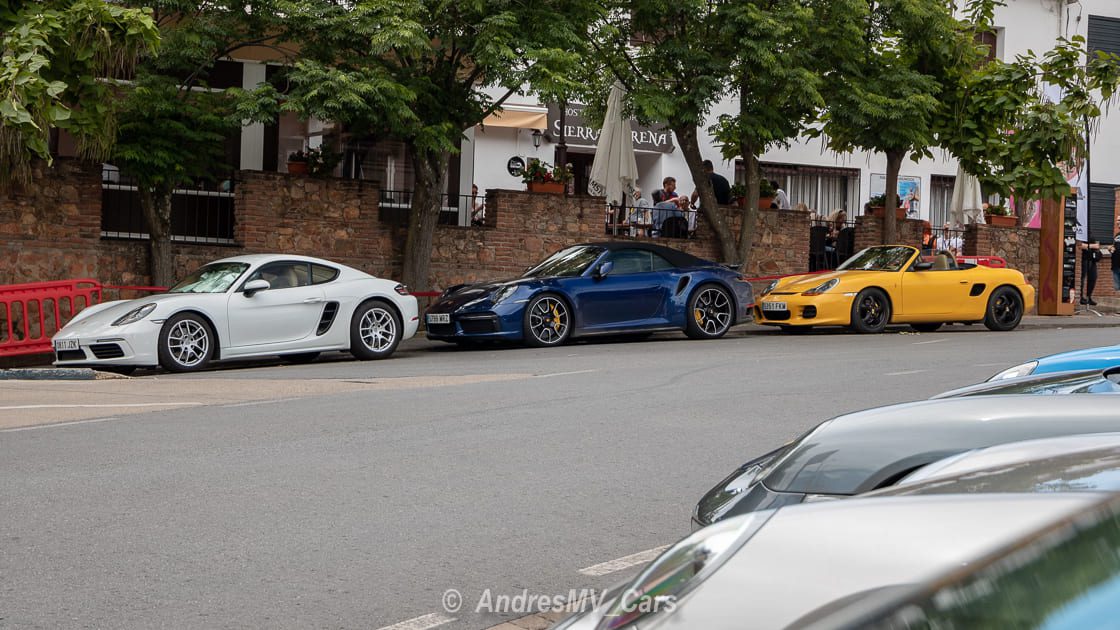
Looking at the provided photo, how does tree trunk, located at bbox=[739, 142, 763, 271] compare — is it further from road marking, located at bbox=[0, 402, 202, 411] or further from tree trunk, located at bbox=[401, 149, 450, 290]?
road marking, located at bbox=[0, 402, 202, 411]

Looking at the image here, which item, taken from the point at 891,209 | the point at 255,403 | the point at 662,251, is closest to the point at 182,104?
the point at 662,251

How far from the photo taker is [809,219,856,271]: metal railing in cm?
2592

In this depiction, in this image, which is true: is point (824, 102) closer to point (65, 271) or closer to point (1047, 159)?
point (1047, 159)

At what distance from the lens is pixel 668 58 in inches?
846

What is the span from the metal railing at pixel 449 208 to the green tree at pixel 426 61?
226 cm

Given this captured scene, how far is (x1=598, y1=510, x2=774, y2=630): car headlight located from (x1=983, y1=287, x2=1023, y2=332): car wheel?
19.8 meters

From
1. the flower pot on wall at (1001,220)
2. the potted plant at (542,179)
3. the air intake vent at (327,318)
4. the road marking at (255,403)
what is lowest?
the road marking at (255,403)

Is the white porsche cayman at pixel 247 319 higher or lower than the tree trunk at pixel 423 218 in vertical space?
lower

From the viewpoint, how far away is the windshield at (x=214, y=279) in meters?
14.7

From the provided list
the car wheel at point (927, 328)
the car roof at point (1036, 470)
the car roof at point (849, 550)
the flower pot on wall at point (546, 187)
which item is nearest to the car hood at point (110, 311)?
the flower pot on wall at point (546, 187)

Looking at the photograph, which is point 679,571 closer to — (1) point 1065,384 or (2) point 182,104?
(1) point 1065,384

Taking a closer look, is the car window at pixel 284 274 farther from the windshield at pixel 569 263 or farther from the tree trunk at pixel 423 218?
the tree trunk at pixel 423 218

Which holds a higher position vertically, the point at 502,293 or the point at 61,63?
the point at 61,63

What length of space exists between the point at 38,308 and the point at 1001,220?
21.2 m
